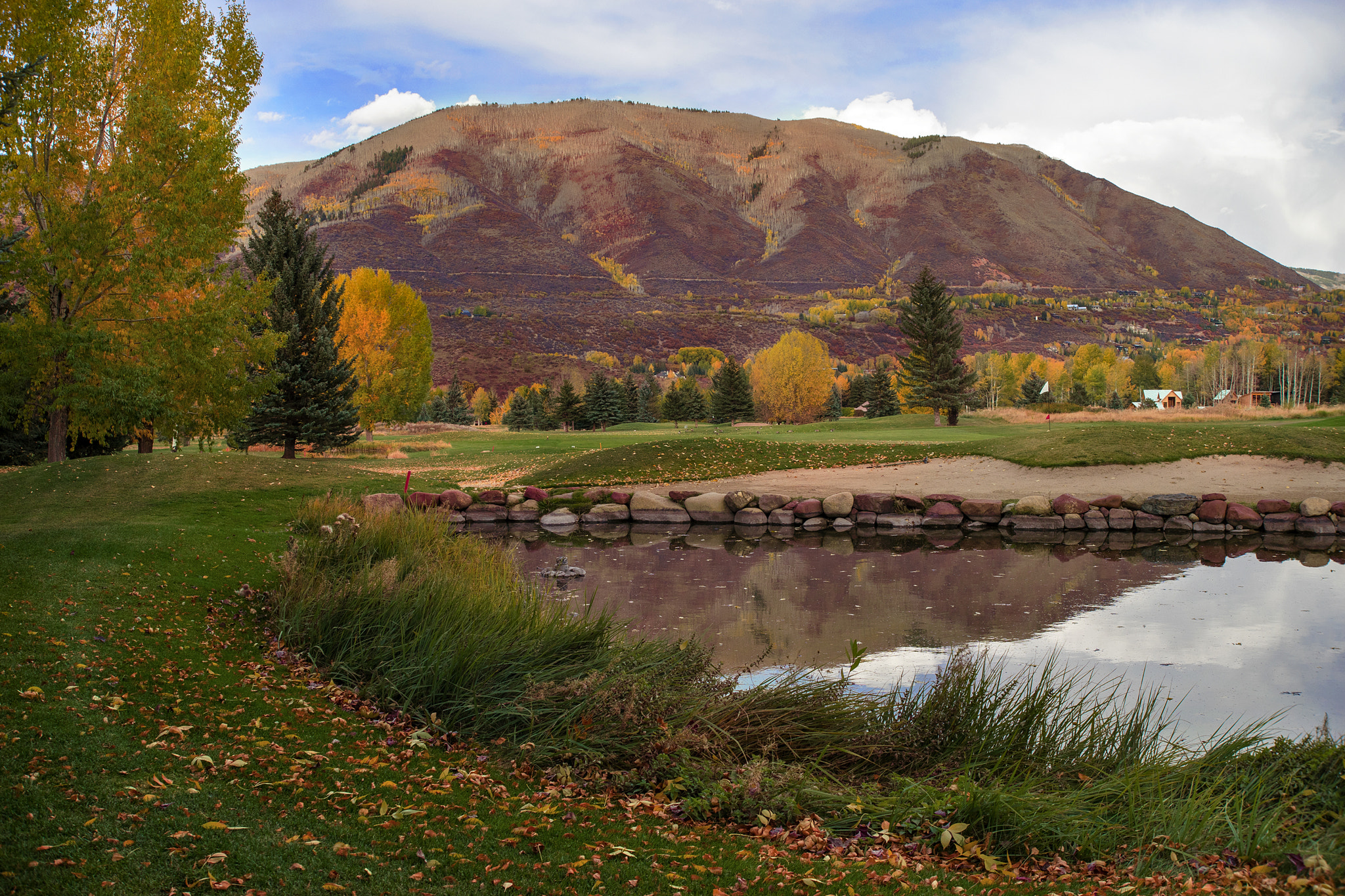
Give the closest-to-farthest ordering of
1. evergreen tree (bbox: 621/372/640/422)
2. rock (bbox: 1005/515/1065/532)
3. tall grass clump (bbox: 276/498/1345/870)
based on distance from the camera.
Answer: tall grass clump (bbox: 276/498/1345/870) → rock (bbox: 1005/515/1065/532) → evergreen tree (bbox: 621/372/640/422)

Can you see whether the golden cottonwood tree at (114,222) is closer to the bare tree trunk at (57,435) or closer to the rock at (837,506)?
the bare tree trunk at (57,435)

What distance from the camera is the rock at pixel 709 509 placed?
16859 millimetres

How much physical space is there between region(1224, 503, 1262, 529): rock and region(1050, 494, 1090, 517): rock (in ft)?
7.83

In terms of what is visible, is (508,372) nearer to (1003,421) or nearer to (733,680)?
(1003,421)

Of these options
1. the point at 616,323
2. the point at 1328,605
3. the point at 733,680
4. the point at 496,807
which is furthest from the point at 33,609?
the point at 616,323

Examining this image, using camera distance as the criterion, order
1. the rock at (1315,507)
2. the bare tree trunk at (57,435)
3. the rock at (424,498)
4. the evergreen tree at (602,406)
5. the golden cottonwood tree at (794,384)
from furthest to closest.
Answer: the evergreen tree at (602,406) → the golden cottonwood tree at (794,384) → the rock at (424,498) → the bare tree trunk at (57,435) → the rock at (1315,507)

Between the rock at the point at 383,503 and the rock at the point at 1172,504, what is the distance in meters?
13.5

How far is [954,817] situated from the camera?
429 cm

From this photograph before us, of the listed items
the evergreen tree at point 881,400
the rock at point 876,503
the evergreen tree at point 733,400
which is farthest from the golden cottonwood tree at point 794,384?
the rock at point 876,503

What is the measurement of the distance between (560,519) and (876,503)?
252 inches

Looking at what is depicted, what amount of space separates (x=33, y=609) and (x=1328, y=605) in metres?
13.2

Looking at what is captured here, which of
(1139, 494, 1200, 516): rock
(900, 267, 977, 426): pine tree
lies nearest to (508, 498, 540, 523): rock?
(1139, 494, 1200, 516): rock

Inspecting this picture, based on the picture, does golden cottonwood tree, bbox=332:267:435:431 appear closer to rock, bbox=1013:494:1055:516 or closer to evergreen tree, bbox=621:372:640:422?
rock, bbox=1013:494:1055:516

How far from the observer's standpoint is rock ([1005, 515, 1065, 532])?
1566cm
